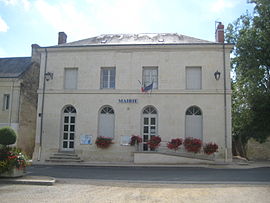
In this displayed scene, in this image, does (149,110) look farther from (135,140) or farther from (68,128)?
(68,128)

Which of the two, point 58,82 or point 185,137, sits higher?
point 58,82

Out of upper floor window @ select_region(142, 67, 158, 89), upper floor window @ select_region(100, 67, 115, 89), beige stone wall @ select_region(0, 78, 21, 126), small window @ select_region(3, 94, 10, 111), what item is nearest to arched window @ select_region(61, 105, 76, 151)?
upper floor window @ select_region(100, 67, 115, 89)

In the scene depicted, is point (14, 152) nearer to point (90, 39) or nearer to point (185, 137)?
point (185, 137)

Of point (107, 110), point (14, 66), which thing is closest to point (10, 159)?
point (107, 110)

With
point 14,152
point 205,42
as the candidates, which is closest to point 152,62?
point 205,42

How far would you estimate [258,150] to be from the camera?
17547 millimetres

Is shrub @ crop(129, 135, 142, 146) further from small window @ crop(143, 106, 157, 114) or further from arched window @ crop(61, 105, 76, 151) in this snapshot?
arched window @ crop(61, 105, 76, 151)

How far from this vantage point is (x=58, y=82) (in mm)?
16312

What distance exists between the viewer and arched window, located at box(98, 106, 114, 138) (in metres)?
15.6

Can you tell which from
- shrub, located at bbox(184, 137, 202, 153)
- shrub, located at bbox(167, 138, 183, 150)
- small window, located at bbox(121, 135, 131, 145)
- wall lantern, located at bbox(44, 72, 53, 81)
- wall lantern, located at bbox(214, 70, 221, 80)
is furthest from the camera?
wall lantern, located at bbox(44, 72, 53, 81)

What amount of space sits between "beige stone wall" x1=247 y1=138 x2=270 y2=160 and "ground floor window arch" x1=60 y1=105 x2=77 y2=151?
11110 mm

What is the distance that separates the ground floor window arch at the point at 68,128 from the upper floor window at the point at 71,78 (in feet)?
4.07

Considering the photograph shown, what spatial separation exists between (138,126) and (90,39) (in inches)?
260

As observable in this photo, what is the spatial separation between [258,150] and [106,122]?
9.85 metres
